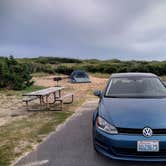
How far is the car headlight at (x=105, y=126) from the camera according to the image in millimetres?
4590

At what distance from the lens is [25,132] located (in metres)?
7.17

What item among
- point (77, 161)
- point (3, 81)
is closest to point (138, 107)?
point (77, 161)

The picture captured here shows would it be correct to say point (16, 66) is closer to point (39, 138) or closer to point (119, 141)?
point (39, 138)

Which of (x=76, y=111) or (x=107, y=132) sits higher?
(x=107, y=132)

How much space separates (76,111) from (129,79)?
3.83 m

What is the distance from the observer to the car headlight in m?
4.59

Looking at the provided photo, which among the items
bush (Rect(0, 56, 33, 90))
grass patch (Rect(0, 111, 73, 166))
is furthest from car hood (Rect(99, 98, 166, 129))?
bush (Rect(0, 56, 33, 90))

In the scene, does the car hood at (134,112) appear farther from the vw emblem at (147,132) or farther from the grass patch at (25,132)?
the grass patch at (25,132)

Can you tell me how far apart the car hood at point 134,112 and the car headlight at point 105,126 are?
2.3 inches

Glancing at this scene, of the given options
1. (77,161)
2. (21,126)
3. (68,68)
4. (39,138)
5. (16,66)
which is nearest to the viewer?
(77,161)

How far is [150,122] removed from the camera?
4547mm

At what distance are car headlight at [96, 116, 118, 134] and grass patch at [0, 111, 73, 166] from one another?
1.63 metres

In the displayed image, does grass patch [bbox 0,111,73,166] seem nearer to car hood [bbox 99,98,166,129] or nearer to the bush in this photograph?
car hood [bbox 99,98,166,129]

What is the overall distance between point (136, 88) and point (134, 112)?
152 cm
